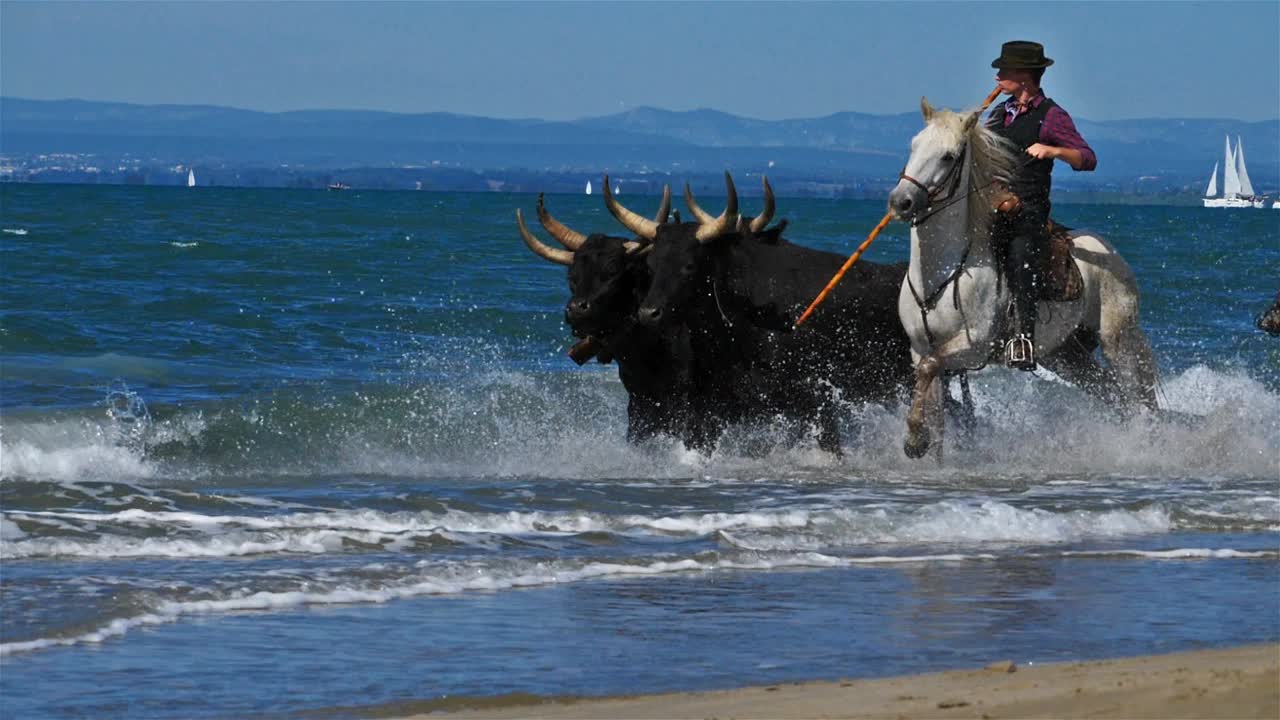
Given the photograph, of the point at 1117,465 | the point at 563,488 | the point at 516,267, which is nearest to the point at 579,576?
the point at 563,488

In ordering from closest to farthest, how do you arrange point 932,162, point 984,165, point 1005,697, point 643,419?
point 1005,697, point 932,162, point 984,165, point 643,419

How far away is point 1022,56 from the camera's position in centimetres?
1178

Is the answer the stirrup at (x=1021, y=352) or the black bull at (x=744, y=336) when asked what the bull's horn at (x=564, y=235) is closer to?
the black bull at (x=744, y=336)

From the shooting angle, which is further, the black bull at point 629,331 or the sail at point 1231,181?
the sail at point 1231,181

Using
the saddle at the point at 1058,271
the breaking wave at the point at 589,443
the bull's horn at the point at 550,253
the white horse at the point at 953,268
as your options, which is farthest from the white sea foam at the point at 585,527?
the bull's horn at the point at 550,253

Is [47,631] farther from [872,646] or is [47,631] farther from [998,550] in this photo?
[998,550]

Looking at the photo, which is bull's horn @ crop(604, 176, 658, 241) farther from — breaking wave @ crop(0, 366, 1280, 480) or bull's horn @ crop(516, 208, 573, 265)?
breaking wave @ crop(0, 366, 1280, 480)

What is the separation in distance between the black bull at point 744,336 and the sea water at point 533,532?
0.75 ft

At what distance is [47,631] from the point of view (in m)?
7.51

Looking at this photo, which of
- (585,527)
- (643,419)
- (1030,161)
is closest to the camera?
(585,527)

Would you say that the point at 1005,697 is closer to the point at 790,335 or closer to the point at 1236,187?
the point at 790,335

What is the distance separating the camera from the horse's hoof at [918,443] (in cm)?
1176

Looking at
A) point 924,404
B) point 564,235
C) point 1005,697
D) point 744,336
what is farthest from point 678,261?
point 1005,697

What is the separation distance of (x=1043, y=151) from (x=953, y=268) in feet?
2.54
